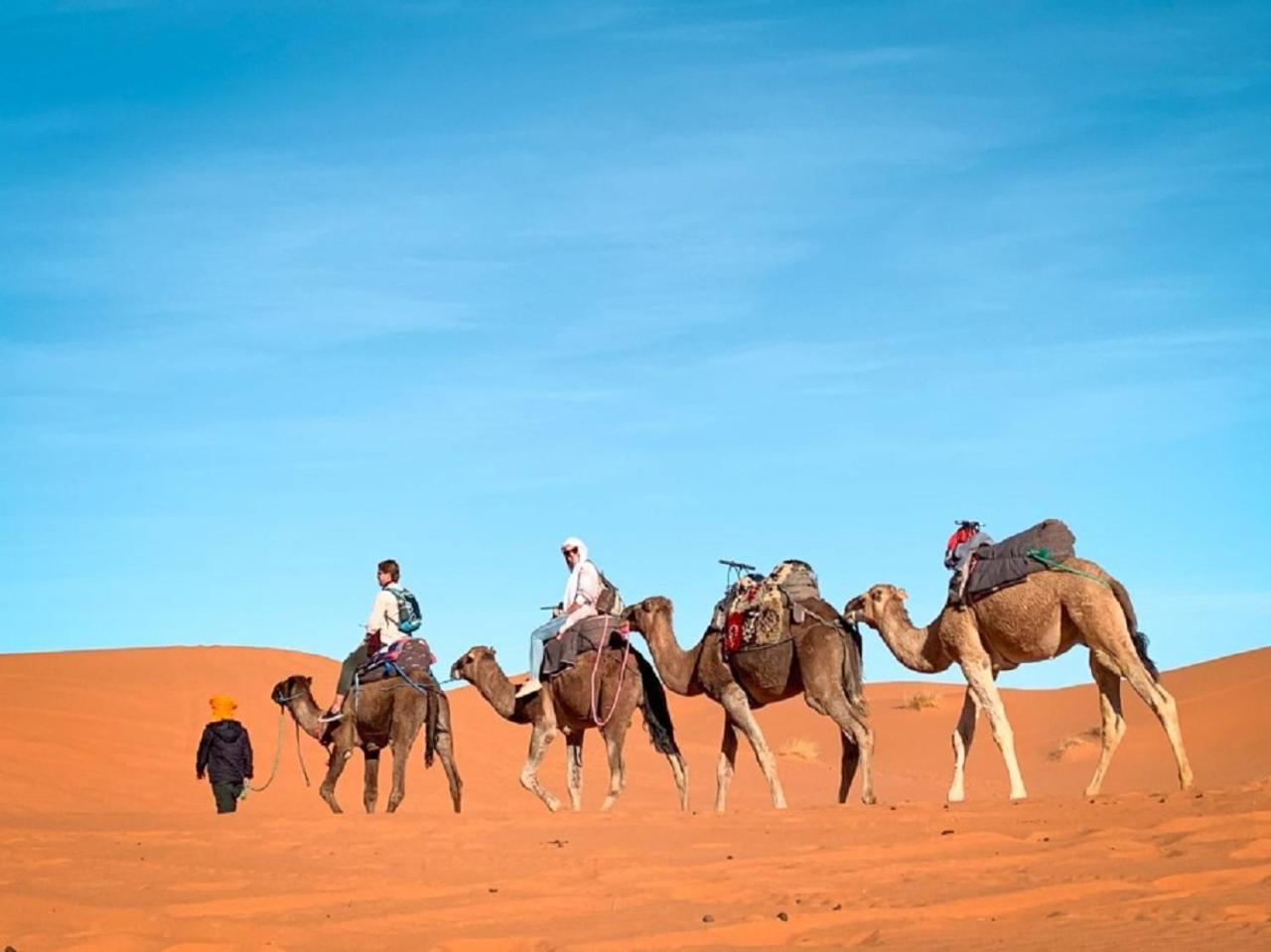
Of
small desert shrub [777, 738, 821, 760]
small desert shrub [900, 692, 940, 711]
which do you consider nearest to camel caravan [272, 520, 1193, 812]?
small desert shrub [777, 738, 821, 760]

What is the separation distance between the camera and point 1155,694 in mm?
15445

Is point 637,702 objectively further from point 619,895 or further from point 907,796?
point 907,796

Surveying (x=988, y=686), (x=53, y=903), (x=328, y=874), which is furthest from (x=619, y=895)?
(x=988, y=686)

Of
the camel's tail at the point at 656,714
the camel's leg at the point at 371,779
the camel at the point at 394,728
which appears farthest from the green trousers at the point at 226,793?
the camel's tail at the point at 656,714

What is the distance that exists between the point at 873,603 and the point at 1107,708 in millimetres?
2510

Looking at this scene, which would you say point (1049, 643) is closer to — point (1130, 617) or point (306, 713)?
point (1130, 617)

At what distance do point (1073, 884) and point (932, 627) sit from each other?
6.89 meters

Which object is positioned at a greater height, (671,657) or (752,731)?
(671,657)

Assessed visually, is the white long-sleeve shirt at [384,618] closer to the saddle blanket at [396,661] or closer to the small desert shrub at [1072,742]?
the saddle blanket at [396,661]

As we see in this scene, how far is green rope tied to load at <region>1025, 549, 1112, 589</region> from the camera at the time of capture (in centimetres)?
1561

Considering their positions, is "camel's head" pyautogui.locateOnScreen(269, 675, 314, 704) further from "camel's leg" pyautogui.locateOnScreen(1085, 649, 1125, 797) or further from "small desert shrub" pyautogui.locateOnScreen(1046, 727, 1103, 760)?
"small desert shrub" pyautogui.locateOnScreen(1046, 727, 1103, 760)

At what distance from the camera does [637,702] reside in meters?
18.4

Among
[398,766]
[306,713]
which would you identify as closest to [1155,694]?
[398,766]

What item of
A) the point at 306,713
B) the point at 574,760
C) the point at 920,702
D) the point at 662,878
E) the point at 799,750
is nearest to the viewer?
the point at 662,878
